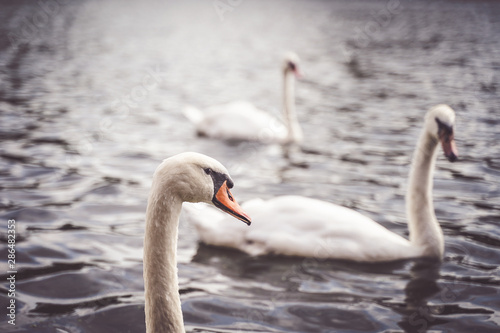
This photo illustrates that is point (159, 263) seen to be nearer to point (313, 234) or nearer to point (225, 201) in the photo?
point (225, 201)

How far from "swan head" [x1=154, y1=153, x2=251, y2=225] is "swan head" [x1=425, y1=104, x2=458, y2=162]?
10.1 ft

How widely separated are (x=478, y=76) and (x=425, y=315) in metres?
14.6

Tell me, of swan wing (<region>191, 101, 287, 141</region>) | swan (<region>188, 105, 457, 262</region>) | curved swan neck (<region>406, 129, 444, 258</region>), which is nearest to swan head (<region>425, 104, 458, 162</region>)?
swan (<region>188, 105, 457, 262</region>)

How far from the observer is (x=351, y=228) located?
5453 millimetres

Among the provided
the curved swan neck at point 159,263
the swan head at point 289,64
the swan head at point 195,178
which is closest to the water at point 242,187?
the swan head at point 289,64

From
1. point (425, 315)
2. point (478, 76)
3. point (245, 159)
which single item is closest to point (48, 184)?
point (245, 159)

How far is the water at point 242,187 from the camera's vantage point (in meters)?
4.79

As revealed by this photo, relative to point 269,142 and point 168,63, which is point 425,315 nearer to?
point 269,142

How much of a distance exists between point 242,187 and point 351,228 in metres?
2.88

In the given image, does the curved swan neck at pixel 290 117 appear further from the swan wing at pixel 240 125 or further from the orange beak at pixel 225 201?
the orange beak at pixel 225 201

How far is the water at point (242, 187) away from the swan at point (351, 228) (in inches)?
6.3

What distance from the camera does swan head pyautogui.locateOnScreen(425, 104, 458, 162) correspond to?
5.38 metres

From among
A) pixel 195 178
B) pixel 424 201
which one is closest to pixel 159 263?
pixel 195 178

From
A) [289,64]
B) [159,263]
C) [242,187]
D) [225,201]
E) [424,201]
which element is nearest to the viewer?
[159,263]
